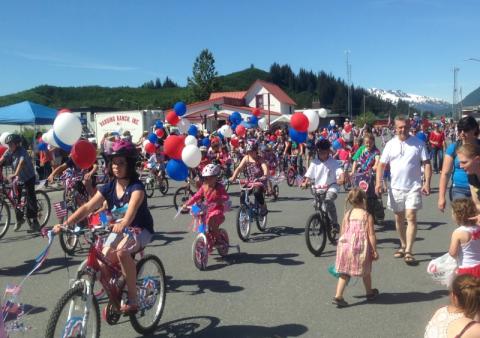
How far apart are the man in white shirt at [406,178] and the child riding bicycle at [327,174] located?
925 mm

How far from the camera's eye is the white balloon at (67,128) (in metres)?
7.00

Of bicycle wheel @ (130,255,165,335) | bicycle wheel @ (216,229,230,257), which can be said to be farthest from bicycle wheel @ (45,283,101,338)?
bicycle wheel @ (216,229,230,257)

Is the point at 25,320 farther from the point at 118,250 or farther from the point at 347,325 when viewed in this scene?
the point at 347,325

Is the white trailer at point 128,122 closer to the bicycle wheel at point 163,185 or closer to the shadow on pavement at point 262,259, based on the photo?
the bicycle wheel at point 163,185

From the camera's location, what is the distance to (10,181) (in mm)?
10359

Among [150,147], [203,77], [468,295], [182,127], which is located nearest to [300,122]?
[150,147]

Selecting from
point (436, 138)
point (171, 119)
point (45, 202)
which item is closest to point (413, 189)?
point (45, 202)

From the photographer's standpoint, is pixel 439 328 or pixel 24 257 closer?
pixel 439 328

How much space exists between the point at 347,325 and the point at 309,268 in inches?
81.4

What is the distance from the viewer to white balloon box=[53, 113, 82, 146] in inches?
276

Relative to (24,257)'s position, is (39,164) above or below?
above

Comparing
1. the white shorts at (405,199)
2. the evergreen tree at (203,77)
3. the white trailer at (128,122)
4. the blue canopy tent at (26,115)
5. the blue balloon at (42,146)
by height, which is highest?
the evergreen tree at (203,77)

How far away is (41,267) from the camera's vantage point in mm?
7387

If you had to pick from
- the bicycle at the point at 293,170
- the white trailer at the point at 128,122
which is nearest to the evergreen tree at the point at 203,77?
the white trailer at the point at 128,122
